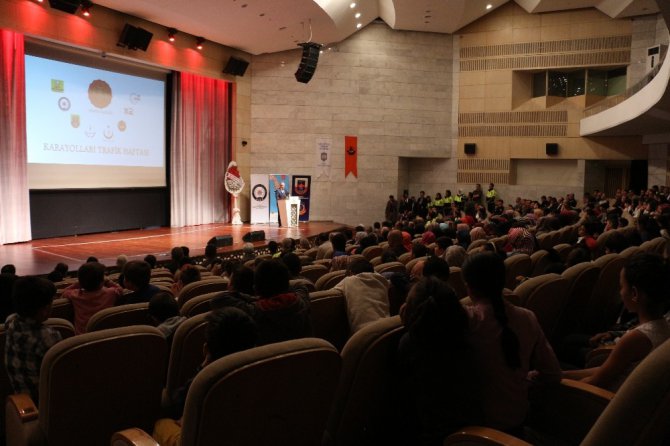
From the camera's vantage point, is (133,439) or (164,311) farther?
(164,311)

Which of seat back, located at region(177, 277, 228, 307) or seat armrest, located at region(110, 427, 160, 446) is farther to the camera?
seat back, located at region(177, 277, 228, 307)

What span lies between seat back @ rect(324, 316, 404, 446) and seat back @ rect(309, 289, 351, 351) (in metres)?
0.91

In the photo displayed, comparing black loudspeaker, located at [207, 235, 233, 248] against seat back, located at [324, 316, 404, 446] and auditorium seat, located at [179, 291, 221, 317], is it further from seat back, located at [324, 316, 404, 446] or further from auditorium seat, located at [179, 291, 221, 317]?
seat back, located at [324, 316, 404, 446]

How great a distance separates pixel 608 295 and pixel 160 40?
479 inches

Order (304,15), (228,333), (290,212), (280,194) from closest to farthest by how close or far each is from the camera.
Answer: (228,333) → (304,15) → (290,212) → (280,194)

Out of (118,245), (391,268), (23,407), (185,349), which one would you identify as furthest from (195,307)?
(118,245)

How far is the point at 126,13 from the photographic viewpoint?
39.5ft

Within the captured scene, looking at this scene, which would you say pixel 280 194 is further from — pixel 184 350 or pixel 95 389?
pixel 95 389

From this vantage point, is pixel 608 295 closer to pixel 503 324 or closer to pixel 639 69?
pixel 503 324

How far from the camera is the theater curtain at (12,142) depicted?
1036 cm

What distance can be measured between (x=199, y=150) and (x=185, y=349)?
1349 cm

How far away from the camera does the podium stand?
15.0 m

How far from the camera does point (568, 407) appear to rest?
201 cm

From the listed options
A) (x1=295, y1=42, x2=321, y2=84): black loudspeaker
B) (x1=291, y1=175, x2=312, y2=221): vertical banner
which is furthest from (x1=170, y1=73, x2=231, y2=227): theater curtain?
(x1=295, y1=42, x2=321, y2=84): black loudspeaker
